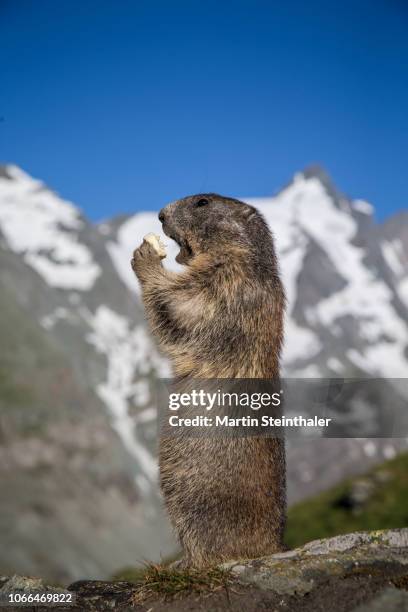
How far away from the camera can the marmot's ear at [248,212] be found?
10938 millimetres

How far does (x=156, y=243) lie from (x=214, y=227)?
3.25ft

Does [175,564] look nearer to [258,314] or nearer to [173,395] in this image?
[173,395]

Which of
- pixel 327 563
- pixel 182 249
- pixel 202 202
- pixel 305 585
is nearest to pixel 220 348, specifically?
pixel 182 249

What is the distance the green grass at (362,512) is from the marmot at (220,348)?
16.4 metres

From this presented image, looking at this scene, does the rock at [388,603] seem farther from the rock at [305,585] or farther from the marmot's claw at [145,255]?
the marmot's claw at [145,255]

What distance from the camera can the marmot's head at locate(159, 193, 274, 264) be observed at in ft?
34.8

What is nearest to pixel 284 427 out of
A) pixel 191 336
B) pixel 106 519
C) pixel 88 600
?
pixel 191 336

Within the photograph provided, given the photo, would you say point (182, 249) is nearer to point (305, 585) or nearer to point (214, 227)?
point (214, 227)

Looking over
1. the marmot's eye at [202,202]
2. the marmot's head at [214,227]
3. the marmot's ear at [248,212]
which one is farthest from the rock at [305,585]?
the marmot's eye at [202,202]

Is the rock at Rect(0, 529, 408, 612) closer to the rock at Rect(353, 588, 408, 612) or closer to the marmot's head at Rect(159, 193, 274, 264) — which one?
the rock at Rect(353, 588, 408, 612)

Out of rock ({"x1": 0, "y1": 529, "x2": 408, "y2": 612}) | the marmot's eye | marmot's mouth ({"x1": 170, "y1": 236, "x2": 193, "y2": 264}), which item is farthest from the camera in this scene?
the marmot's eye

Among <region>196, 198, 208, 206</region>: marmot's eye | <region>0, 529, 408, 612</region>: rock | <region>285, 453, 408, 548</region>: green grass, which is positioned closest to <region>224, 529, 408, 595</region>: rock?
<region>0, 529, 408, 612</region>: rock

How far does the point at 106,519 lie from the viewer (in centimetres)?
15462

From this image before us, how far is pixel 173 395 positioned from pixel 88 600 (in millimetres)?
2966
